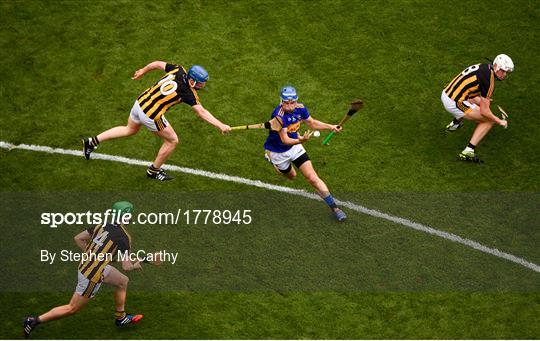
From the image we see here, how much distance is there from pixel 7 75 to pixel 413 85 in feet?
26.3

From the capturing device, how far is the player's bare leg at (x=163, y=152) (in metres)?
15.5

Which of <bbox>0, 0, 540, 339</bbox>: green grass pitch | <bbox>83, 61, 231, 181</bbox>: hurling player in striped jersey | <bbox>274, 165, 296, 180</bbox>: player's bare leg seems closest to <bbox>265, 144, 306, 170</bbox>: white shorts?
<bbox>274, 165, 296, 180</bbox>: player's bare leg

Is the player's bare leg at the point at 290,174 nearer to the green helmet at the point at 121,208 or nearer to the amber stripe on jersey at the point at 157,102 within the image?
the amber stripe on jersey at the point at 157,102

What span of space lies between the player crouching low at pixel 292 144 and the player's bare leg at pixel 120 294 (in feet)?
11.3

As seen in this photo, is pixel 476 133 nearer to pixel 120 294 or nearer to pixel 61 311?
pixel 120 294

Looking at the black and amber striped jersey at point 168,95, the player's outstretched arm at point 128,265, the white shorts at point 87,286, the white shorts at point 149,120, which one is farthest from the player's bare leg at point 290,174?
the white shorts at point 87,286

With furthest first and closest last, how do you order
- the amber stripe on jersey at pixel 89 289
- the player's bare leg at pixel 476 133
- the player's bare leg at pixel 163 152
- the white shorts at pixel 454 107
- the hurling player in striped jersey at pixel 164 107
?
1. the white shorts at pixel 454 107
2. the player's bare leg at pixel 476 133
3. the player's bare leg at pixel 163 152
4. the hurling player in striped jersey at pixel 164 107
5. the amber stripe on jersey at pixel 89 289

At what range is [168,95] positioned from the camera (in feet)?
50.2

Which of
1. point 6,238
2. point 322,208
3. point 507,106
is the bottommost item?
point 6,238

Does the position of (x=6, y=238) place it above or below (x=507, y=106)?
below

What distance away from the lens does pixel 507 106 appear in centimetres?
1708

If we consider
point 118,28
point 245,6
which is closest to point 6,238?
A: point 118,28

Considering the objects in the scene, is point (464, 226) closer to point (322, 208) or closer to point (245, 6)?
point (322, 208)

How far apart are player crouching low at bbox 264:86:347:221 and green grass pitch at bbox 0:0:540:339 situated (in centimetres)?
62
